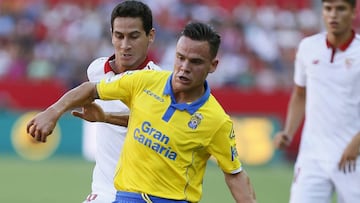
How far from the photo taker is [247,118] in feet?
61.1

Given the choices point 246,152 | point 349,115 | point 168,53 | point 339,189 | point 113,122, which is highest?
point 113,122

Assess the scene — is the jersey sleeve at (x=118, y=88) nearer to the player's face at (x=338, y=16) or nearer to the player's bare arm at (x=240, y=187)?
the player's bare arm at (x=240, y=187)

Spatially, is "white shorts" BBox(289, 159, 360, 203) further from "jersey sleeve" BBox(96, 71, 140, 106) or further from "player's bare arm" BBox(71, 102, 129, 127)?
"jersey sleeve" BBox(96, 71, 140, 106)

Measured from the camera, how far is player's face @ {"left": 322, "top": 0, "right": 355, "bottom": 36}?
8.48 m

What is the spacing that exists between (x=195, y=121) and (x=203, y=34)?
0.56 metres

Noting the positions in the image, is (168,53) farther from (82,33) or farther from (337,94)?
(337,94)

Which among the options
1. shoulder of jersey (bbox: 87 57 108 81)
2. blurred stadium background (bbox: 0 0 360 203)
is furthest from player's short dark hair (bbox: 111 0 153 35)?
blurred stadium background (bbox: 0 0 360 203)

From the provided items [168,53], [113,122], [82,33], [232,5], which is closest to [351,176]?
[113,122]

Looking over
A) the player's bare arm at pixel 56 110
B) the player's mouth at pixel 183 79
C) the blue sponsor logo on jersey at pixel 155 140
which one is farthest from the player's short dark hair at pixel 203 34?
the player's bare arm at pixel 56 110

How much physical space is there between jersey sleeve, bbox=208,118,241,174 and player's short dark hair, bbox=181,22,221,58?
0.49 meters

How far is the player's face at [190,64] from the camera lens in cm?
616

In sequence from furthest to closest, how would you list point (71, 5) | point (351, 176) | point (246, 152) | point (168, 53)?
point (71, 5)
point (168, 53)
point (246, 152)
point (351, 176)

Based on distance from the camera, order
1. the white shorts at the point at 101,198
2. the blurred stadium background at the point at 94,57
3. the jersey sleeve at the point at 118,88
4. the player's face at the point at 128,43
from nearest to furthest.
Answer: the jersey sleeve at the point at 118,88
the white shorts at the point at 101,198
the player's face at the point at 128,43
the blurred stadium background at the point at 94,57

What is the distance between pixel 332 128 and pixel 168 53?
39.9ft
